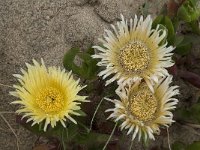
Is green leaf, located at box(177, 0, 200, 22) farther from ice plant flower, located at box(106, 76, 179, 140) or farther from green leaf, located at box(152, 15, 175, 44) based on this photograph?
ice plant flower, located at box(106, 76, 179, 140)

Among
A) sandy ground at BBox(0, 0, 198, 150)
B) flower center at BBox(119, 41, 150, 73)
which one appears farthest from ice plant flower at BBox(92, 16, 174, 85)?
sandy ground at BBox(0, 0, 198, 150)

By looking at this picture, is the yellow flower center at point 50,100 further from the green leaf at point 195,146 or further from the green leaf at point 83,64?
the green leaf at point 195,146

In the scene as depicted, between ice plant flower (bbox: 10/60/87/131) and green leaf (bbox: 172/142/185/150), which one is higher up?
ice plant flower (bbox: 10/60/87/131)

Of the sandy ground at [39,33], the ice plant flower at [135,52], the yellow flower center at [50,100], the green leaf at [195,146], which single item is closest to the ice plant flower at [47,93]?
the yellow flower center at [50,100]

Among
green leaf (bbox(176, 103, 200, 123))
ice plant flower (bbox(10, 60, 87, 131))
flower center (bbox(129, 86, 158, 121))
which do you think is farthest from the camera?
green leaf (bbox(176, 103, 200, 123))

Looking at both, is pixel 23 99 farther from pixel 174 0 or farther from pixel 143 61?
pixel 174 0

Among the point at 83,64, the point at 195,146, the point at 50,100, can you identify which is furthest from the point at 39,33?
the point at 195,146

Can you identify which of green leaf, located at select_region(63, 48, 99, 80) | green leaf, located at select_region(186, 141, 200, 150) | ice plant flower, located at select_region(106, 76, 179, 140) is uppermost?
green leaf, located at select_region(63, 48, 99, 80)

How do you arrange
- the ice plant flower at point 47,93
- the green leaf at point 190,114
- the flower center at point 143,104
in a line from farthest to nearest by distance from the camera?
the green leaf at point 190,114
the flower center at point 143,104
the ice plant flower at point 47,93
